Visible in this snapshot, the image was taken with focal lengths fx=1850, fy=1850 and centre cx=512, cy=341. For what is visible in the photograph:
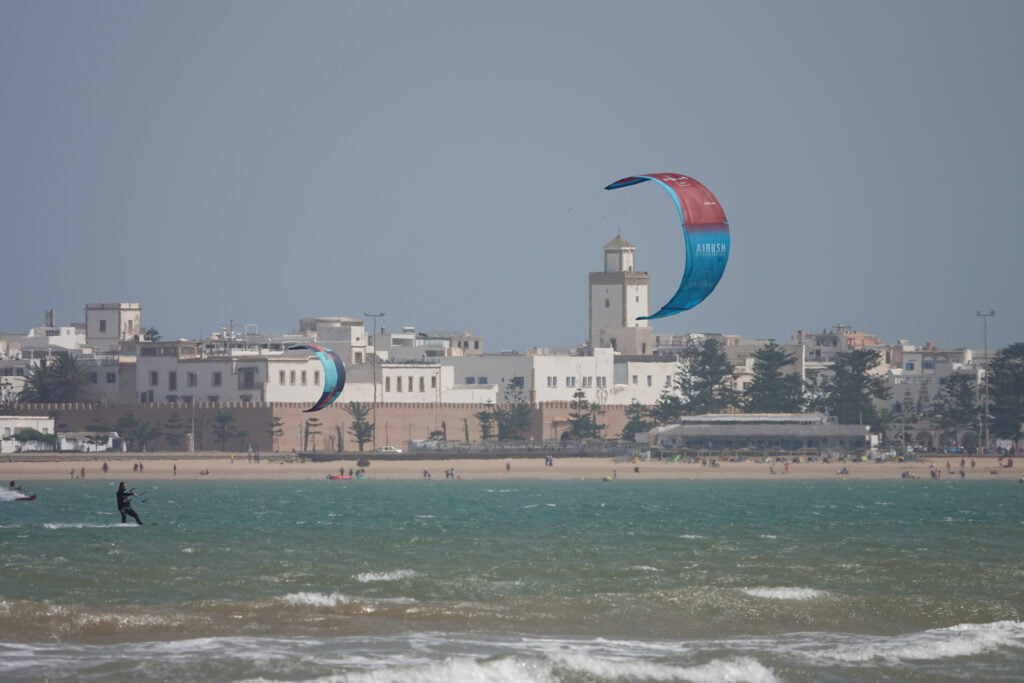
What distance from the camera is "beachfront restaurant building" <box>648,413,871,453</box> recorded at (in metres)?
97.8

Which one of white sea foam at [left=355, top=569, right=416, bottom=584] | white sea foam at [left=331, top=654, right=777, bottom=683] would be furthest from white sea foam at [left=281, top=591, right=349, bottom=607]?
white sea foam at [left=331, top=654, right=777, bottom=683]

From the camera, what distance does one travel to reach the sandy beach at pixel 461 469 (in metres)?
86.7

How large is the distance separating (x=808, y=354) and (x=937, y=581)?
10162cm

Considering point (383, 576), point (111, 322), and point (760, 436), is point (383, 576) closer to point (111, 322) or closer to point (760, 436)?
point (760, 436)

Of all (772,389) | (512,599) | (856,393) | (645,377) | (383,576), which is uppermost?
(645,377)

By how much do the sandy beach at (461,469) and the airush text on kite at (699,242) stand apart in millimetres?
54535

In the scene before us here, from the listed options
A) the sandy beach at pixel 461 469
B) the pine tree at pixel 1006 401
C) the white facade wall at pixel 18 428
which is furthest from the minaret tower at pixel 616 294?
the white facade wall at pixel 18 428

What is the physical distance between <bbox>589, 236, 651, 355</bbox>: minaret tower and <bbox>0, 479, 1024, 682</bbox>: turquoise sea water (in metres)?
69.5

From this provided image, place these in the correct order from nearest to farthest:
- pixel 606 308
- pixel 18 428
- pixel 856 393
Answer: pixel 18 428 → pixel 856 393 → pixel 606 308

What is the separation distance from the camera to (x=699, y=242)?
32.7m

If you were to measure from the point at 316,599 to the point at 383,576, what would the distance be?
12.3 ft

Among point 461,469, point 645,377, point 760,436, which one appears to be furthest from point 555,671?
point 645,377

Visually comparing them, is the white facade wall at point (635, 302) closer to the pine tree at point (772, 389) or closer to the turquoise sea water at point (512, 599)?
the pine tree at point (772, 389)

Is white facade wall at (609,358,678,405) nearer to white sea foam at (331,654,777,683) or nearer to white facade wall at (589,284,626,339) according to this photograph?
white facade wall at (589,284,626,339)
